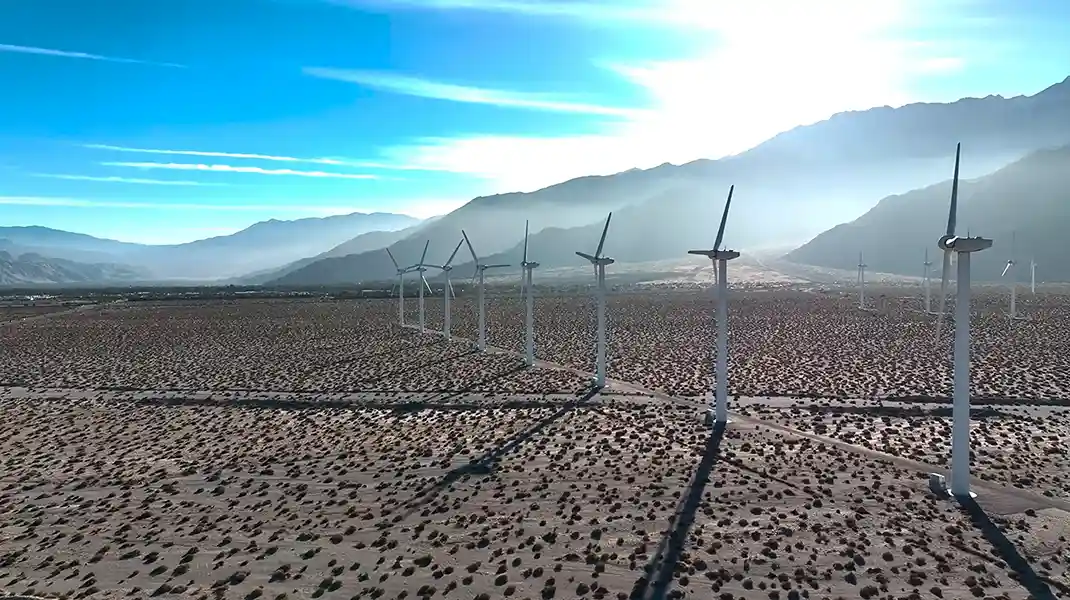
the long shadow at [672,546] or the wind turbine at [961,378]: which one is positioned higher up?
the wind turbine at [961,378]

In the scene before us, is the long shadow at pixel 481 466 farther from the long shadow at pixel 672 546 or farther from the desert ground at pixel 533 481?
the long shadow at pixel 672 546

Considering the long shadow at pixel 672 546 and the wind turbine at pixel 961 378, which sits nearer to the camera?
the long shadow at pixel 672 546

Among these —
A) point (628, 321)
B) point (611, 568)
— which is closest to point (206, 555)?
point (611, 568)

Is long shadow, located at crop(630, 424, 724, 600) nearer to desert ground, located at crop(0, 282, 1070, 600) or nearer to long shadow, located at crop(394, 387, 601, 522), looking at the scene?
desert ground, located at crop(0, 282, 1070, 600)

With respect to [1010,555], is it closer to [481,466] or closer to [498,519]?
[498,519]

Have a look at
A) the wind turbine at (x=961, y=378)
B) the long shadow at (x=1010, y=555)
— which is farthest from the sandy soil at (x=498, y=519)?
the wind turbine at (x=961, y=378)

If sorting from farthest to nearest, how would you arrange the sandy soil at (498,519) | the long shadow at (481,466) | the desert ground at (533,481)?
the long shadow at (481,466), the desert ground at (533,481), the sandy soil at (498,519)

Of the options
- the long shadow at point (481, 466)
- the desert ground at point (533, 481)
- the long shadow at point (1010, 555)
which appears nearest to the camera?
the long shadow at point (1010, 555)

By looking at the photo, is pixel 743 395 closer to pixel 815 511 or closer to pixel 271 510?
pixel 815 511

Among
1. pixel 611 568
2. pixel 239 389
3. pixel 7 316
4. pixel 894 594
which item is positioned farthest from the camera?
pixel 7 316
